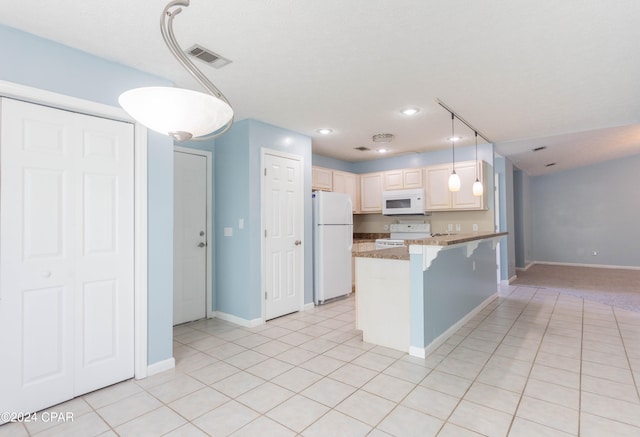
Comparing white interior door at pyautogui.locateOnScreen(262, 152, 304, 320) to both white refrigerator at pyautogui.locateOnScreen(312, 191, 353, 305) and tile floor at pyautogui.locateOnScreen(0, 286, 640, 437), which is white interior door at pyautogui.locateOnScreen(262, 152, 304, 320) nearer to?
white refrigerator at pyautogui.locateOnScreen(312, 191, 353, 305)

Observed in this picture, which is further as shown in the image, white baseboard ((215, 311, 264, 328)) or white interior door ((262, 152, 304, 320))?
white interior door ((262, 152, 304, 320))

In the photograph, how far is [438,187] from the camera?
5586mm

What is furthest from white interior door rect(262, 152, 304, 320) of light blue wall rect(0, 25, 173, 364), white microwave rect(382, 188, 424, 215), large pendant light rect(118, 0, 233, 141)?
large pendant light rect(118, 0, 233, 141)

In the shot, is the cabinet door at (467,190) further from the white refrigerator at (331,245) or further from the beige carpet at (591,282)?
the beige carpet at (591,282)

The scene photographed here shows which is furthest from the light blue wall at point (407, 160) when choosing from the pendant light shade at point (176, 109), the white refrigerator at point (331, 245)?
the pendant light shade at point (176, 109)

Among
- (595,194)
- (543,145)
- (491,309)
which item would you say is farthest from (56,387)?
(595,194)

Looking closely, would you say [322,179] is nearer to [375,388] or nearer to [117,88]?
[117,88]

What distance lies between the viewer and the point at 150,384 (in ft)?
8.24

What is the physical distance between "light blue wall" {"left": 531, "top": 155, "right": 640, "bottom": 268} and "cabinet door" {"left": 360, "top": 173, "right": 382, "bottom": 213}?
6.21 meters

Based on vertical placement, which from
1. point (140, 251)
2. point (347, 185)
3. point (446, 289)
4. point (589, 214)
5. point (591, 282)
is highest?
point (347, 185)

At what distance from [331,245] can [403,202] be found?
5.69 feet

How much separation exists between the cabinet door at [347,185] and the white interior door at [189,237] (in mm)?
2476

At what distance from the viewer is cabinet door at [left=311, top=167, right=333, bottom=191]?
216 inches

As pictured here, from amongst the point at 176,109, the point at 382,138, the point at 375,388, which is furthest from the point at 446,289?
the point at 176,109
